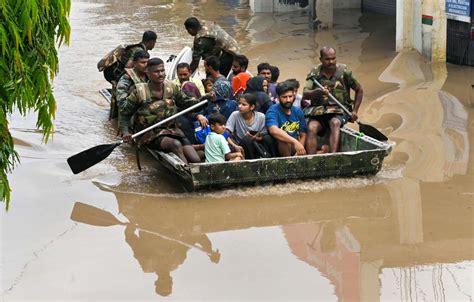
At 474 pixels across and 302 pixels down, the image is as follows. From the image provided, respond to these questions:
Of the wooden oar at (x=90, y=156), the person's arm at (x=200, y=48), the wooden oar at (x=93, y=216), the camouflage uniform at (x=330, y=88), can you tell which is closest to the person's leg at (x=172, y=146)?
the wooden oar at (x=90, y=156)

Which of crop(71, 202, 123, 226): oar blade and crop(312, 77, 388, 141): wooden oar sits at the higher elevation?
crop(312, 77, 388, 141): wooden oar

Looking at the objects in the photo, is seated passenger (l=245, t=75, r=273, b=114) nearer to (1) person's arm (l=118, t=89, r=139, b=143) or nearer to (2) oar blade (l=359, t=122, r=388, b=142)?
(2) oar blade (l=359, t=122, r=388, b=142)

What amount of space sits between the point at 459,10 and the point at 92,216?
8.34m

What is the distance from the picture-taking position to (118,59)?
41.9ft

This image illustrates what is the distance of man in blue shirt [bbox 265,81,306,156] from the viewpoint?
32.3ft

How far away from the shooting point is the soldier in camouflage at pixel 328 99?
10.2m

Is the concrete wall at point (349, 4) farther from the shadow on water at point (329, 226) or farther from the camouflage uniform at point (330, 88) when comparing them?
the shadow on water at point (329, 226)

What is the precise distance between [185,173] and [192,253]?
1.38 m

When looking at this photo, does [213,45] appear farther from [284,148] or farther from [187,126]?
[284,148]

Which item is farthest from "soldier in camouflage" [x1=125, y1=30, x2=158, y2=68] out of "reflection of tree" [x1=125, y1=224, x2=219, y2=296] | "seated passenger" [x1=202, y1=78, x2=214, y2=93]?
"reflection of tree" [x1=125, y1=224, x2=219, y2=296]

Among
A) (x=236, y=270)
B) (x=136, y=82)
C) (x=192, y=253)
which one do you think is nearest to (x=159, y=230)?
(x=192, y=253)

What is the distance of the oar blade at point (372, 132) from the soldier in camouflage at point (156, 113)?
2.12m

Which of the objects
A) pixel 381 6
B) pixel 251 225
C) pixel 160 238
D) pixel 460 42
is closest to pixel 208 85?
Answer: pixel 251 225

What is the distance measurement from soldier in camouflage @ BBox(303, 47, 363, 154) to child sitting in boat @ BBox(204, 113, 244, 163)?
0.99 m
